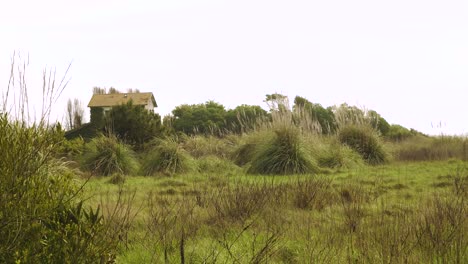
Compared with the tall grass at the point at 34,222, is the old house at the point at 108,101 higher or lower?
higher

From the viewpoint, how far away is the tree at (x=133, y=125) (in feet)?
54.4

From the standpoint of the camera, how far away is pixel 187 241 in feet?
14.6

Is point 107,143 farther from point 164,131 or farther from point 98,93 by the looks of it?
point 98,93

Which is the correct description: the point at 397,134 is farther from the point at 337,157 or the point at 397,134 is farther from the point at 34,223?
the point at 34,223

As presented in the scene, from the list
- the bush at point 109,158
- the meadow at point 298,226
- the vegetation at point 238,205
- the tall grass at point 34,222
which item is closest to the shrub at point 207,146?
the vegetation at point 238,205

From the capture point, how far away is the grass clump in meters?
11.9

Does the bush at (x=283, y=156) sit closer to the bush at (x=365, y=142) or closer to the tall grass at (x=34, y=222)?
the bush at (x=365, y=142)

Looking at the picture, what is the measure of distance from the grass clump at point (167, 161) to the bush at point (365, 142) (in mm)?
5266

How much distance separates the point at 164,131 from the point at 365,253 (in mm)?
14423

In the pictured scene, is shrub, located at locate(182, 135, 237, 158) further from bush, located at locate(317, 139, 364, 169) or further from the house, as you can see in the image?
the house

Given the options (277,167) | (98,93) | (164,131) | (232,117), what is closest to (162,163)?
(277,167)

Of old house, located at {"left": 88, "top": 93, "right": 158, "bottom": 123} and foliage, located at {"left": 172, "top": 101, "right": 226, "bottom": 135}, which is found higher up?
old house, located at {"left": 88, "top": 93, "right": 158, "bottom": 123}

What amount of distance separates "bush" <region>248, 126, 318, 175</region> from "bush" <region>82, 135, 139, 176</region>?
3.43m

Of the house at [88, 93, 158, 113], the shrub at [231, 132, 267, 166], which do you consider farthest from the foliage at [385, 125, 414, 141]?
the house at [88, 93, 158, 113]
